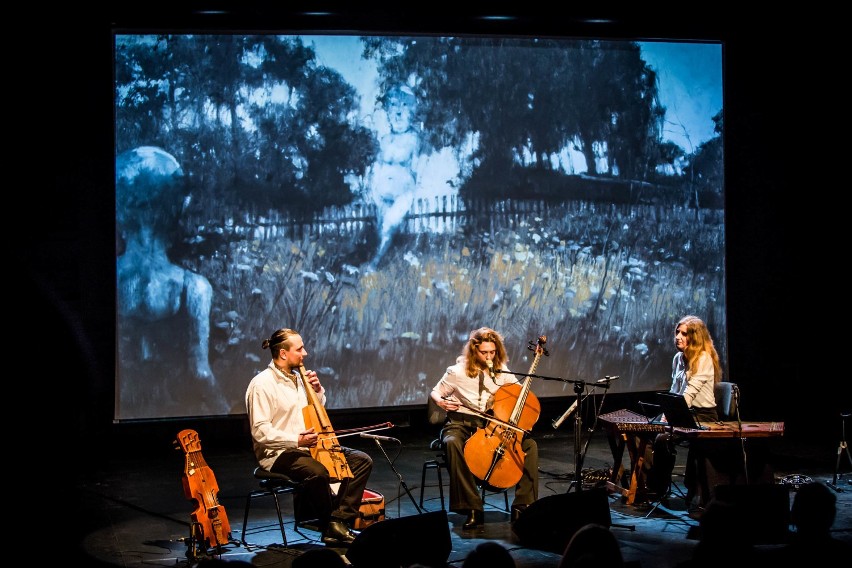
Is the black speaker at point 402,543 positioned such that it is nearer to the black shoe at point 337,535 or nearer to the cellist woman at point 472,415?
the black shoe at point 337,535

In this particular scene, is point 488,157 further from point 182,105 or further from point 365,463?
point 365,463

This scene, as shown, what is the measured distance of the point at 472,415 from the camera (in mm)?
6434

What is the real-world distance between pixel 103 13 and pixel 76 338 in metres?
2.81

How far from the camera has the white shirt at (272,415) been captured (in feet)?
18.8

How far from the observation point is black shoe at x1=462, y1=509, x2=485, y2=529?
6.05 m

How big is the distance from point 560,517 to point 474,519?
3.21ft

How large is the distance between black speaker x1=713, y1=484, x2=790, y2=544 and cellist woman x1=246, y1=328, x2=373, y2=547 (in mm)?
2131

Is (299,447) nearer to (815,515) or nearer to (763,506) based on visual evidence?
(763,506)

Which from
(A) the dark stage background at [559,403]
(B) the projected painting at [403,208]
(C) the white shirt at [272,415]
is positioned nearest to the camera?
(C) the white shirt at [272,415]

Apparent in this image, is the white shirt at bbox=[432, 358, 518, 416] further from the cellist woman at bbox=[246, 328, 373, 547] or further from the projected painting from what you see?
the projected painting

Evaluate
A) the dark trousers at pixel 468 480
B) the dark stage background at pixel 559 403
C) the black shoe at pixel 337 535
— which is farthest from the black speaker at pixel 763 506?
the dark stage background at pixel 559 403

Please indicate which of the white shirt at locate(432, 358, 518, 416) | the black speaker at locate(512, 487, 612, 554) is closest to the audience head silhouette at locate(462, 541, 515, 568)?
the black speaker at locate(512, 487, 612, 554)

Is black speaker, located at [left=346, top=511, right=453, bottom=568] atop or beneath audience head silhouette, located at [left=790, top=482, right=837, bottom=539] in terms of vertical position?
beneath

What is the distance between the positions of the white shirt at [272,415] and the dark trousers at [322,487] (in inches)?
2.8
